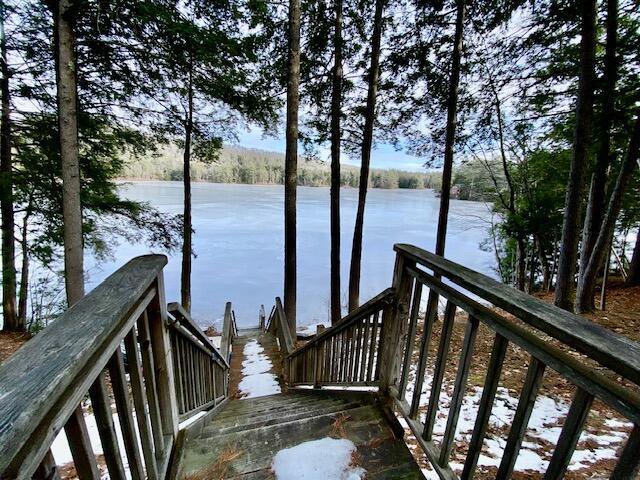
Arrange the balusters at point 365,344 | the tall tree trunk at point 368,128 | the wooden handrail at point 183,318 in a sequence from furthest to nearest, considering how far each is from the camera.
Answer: the tall tree trunk at point 368,128, the balusters at point 365,344, the wooden handrail at point 183,318

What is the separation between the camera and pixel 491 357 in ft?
3.67

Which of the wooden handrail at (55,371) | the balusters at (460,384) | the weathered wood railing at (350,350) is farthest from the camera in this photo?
the weathered wood railing at (350,350)

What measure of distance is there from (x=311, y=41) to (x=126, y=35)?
419 cm

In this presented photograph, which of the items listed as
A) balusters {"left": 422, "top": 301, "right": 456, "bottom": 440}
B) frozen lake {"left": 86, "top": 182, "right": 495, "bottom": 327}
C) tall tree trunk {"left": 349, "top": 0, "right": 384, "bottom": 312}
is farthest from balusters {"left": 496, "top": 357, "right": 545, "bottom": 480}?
frozen lake {"left": 86, "top": 182, "right": 495, "bottom": 327}

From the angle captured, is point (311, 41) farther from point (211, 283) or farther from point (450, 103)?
point (211, 283)

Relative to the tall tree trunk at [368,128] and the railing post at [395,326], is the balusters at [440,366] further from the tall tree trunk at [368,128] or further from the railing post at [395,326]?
the tall tree trunk at [368,128]

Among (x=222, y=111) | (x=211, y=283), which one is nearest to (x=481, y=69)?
(x=222, y=111)

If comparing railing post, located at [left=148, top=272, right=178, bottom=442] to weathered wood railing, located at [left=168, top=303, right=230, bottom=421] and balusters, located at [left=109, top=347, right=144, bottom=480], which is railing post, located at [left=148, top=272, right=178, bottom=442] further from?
balusters, located at [left=109, top=347, right=144, bottom=480]

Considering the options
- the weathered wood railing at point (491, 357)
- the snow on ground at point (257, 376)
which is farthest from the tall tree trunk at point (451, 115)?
the weathered wood railing at point (491, 357)

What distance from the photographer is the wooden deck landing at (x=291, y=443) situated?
153 cm

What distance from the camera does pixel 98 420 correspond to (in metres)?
0.84

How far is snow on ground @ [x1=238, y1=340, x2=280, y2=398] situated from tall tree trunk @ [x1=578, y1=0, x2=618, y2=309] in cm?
660

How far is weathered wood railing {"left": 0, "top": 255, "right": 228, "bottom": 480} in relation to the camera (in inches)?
19.8

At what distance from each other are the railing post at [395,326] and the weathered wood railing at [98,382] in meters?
1.30
